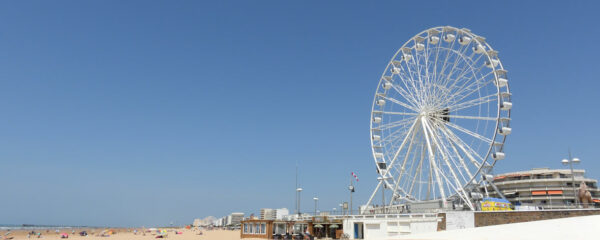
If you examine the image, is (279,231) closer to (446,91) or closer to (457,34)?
(446,91)

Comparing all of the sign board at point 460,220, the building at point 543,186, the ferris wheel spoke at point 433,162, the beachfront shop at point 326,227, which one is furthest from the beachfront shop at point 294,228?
the building at point 543,186

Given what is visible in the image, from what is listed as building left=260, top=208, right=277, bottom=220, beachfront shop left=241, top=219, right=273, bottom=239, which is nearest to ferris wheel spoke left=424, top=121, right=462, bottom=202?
beachfront shop left=241, top=219, right=273, bottom=239

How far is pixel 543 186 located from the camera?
205 ft

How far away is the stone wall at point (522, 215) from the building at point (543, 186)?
36.1 m

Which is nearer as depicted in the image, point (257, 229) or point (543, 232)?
point (543, 232)

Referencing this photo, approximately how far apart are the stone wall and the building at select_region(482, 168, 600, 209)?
36131 mm

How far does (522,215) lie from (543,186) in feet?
145

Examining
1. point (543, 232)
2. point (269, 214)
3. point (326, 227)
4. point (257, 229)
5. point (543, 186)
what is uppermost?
point (543, 186)

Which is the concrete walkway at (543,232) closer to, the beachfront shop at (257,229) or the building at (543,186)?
the beachfront shop at (257,229)

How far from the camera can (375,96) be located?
48375 mm

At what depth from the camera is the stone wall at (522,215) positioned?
79.9 feet

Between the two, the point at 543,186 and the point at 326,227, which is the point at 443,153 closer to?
the point at 326,227

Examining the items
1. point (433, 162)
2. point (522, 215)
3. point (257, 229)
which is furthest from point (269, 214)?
point (522, 215)

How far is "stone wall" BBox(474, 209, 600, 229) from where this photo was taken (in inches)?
958
